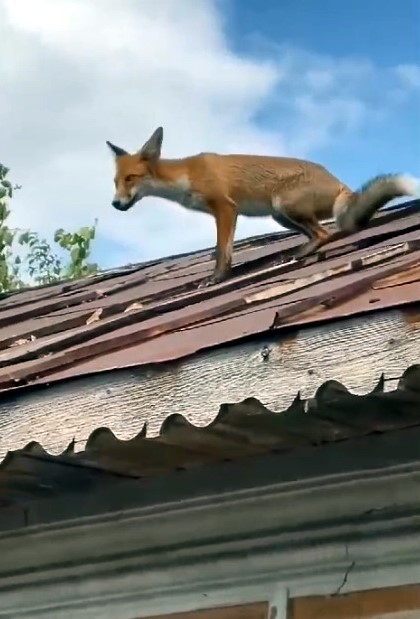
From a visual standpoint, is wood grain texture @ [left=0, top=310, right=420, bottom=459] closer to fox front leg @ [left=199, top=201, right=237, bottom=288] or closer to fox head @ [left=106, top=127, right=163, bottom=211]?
fox front leg @ [left=199, top=201, right=237, bottom=288]

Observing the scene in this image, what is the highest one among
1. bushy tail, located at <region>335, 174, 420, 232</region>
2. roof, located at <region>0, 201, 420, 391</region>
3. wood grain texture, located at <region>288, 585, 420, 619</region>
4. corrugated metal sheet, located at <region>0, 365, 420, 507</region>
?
bushy tail, located at <region>335, 174, 420, 232</region>

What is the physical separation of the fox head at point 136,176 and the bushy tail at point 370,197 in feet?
4.49

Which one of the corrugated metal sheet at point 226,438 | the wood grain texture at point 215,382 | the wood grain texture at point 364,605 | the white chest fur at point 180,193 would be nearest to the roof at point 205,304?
the wood grain texture at point 215,382

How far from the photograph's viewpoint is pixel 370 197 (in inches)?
204

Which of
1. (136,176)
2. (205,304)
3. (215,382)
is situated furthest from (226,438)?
(136,176)

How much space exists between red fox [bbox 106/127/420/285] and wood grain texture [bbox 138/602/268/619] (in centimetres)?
Result: 202

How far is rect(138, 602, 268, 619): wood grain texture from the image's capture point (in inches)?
114

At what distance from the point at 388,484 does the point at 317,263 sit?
165 cm

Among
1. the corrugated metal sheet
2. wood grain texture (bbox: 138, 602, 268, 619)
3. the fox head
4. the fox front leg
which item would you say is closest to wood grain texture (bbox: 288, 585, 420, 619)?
wood grain texture (bbox: 138, 602, 268, 619)

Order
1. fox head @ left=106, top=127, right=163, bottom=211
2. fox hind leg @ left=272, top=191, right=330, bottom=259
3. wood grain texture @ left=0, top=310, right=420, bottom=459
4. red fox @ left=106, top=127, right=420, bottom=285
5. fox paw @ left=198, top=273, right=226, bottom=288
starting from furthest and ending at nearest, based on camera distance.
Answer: fox head @ left=106, top=127, right=163, bottom=211
fox hind leg @ left=272, top=191, right=330, bottom=259
red fox @ left=106, top=127, right=420, bottom=285
fox paw @ left=198, top=273, right=226, bottom=288
wood grain texture @ left=0, top=310, right=420, bottom=459

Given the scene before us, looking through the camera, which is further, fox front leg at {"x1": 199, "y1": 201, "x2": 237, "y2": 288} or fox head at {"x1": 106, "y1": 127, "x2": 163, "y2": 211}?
fox head at {"x1": 106, "y1": 127, "x2": 163, "y2": 211}

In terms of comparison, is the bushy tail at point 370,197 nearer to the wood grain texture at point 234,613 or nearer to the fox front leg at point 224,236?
the fox front leg at point 224,236

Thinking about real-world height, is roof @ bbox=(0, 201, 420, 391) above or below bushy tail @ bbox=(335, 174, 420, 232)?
below

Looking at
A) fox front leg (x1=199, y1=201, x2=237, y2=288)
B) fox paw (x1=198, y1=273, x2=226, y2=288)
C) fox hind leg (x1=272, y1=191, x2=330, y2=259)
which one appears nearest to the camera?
fox paw (x1=198, y1=273, x2=226, y2=288)
